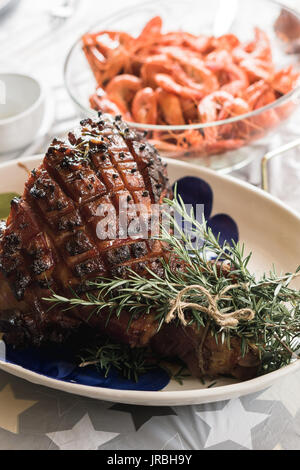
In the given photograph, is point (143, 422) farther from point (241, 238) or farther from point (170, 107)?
point (170, 107)

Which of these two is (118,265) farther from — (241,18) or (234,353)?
(241,18)

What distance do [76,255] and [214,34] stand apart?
177cm

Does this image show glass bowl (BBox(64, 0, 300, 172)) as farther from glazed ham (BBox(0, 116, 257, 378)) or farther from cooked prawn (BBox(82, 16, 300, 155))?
glazed ham (BBox(0, 116, 257, 378))

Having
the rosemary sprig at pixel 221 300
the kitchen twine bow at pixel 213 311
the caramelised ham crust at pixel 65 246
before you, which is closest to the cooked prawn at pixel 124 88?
the caramelised ham crust at pixel 65 246

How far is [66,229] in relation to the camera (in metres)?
1.28

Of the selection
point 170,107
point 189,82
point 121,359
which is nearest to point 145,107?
point 170,107

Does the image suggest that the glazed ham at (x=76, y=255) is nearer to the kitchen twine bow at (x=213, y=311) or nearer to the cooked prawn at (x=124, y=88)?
the kitchen twine bow at (x=213, y=311)

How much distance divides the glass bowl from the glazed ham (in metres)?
0.64

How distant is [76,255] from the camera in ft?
4.16

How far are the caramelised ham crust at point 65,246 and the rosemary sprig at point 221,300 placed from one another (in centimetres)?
3

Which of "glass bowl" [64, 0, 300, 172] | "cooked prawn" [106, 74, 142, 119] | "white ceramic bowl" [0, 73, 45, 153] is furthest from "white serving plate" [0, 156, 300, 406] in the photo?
"cooked prawn" [106, 74, 142, 119]

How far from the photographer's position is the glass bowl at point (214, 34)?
1.95m
